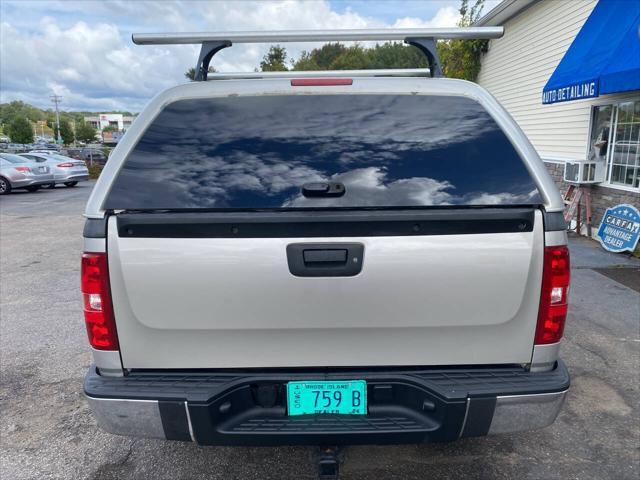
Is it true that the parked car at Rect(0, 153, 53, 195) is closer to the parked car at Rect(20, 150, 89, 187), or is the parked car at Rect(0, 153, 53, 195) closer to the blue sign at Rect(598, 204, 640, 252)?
the parked car at Rect(20, 150, 89, 187)

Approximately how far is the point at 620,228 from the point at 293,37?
7.27 metres

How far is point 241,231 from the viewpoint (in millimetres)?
2014

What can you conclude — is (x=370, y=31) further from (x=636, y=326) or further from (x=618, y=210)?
(x=618, y=210)

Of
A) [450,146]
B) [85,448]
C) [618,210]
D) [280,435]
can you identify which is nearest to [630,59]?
[618,210]

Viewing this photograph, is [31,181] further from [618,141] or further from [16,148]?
[16,148]

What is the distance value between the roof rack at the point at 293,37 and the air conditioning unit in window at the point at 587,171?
7.12m

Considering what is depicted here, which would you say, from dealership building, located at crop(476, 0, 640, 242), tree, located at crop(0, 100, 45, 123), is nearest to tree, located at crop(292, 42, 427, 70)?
dealership building, located at crop(476, 0, 640, 242)

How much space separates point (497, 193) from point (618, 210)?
7.40 m

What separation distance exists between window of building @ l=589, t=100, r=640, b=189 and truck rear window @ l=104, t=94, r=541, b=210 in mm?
7447

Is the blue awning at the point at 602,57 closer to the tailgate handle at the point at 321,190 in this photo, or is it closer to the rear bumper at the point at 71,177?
the tailgate handle at the point at 321,190

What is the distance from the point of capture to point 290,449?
116 inches

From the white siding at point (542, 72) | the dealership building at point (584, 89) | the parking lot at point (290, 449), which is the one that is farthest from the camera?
the white siding at point (542, 72)

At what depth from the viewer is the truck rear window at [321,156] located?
2.09m

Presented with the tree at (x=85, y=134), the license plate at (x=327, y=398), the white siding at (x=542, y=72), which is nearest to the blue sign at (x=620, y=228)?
the white siding at (x=542, y=72)
